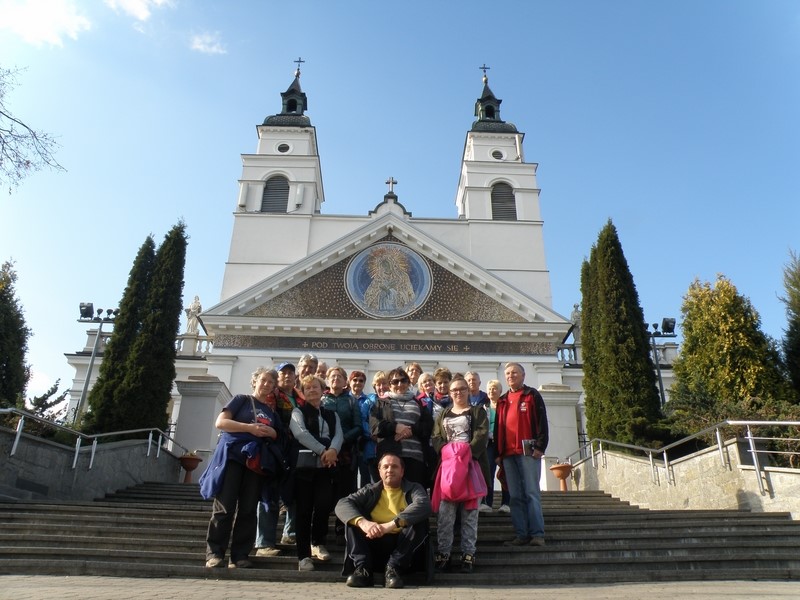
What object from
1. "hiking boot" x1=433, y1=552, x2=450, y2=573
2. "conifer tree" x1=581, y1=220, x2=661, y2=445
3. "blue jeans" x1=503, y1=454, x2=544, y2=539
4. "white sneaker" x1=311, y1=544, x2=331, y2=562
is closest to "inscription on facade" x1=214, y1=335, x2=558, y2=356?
"conifer tree" x1=581, y1=220, x2=661, y2=445

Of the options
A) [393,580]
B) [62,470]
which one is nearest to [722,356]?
[393,580]

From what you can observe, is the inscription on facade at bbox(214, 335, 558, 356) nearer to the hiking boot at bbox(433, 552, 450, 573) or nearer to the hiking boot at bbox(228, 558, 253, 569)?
the hiking boot at bbox(433, 552, 450, 573)

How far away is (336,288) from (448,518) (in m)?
15.9

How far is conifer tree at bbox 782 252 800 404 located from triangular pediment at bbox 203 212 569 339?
629 centimetres

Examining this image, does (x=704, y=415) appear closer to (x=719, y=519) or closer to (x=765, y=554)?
(x=719, y=519)

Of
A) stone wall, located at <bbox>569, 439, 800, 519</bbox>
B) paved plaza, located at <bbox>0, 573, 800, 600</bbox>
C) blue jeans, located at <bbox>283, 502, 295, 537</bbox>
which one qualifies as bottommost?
paved plaza, located at <bbox>0, 573, 800, 600</bbox>

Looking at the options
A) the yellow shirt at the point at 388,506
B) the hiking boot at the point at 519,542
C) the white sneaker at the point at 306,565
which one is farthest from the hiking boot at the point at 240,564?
the hiking boot at the point at 519,542

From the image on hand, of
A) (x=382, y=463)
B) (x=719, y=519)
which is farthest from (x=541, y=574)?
(x=719, y=519)

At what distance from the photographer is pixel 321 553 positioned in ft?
17.6

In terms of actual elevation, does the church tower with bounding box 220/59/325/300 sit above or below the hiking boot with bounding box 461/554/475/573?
above

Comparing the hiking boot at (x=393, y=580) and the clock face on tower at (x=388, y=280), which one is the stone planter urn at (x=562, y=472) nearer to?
the clock face on tower at (x=388, y=280)

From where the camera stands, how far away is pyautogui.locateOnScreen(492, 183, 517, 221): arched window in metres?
27.5

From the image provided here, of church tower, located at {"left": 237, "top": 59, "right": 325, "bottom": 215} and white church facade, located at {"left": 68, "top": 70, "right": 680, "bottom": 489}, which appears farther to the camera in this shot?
church tower, located at {"left": 237, "top": 59, "right": 325, "bottom": 215}

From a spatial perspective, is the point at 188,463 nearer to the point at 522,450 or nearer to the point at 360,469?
the point at 360,469
